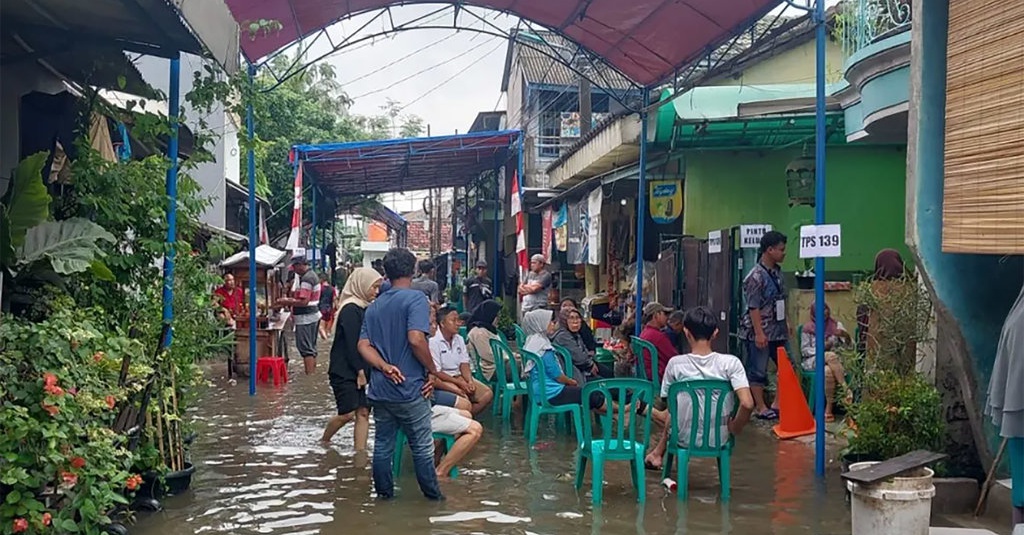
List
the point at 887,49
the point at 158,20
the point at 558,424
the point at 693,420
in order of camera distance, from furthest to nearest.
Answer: the point at 558,424
the point at 887,49
the point at 693,420
the point at 158,20

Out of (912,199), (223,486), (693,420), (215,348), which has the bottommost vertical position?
(223,486)

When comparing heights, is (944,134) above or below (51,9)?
below

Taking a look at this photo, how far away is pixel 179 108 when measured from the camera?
268 inches

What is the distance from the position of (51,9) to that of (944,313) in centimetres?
580

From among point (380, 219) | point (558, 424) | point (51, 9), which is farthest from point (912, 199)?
point (380, 219)

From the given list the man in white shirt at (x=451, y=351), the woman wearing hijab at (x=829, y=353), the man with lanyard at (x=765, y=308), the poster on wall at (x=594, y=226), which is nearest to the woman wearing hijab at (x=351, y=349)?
the man in white shirt at (x=451, y=351)

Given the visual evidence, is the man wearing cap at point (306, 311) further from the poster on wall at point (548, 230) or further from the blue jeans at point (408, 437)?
the blue jeans at point (408, 437)

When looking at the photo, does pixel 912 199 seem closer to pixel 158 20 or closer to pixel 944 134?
pixel 944 134

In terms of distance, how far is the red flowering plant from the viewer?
4008 mm

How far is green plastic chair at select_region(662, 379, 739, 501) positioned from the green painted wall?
6.51 meters

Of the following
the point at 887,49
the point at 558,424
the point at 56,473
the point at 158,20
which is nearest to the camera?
the point at 56,473

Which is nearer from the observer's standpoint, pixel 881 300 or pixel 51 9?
pixel 51 9

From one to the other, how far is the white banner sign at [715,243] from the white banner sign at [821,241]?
3.85 meters

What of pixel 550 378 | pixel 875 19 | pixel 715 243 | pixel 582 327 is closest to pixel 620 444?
pixel 550 378
